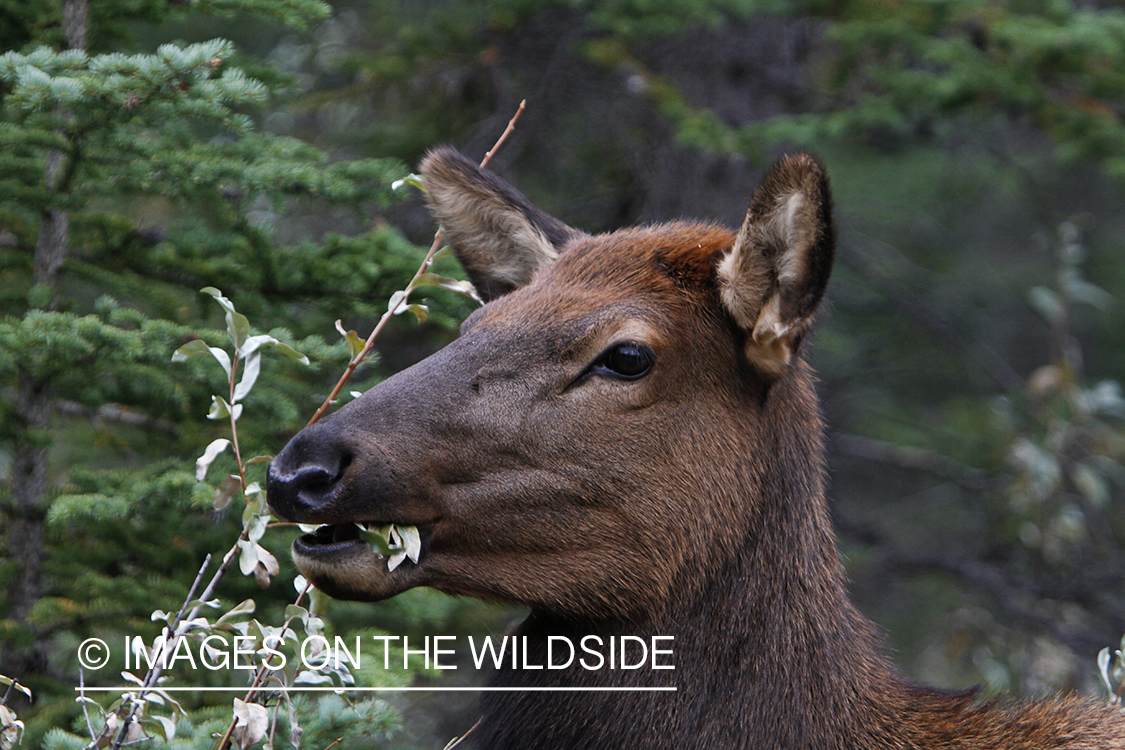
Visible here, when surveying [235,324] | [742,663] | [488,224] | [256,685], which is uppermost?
[235,324]

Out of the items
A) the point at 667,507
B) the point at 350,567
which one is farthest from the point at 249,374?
the point at 667,507

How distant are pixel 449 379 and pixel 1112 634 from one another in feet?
23.8

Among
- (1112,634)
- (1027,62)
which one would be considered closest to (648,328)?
(1027,62)

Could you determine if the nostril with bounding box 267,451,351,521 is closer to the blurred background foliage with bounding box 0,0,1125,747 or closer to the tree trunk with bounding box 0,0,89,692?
the blurred background foliage with bounding box 0,0,1125,747

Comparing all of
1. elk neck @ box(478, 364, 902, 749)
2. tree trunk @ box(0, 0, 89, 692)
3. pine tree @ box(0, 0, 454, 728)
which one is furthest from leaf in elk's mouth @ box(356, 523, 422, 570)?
tree trunk @ box(0, 0, 89, 692)

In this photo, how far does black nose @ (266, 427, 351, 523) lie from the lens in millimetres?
2732

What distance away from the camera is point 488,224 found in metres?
4.16

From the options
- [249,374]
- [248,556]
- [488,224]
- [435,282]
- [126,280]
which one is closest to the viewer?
[248,556]

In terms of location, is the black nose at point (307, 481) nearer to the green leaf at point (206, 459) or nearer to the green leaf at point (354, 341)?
the green leaf at point (206, 459)

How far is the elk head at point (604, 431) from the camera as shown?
118 inches

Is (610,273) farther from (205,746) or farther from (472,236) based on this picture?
(205,746)

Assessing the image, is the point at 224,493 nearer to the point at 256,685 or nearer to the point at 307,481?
the point at 307,481

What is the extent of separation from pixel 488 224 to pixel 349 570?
5.72 feet

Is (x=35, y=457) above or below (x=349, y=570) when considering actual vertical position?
below
